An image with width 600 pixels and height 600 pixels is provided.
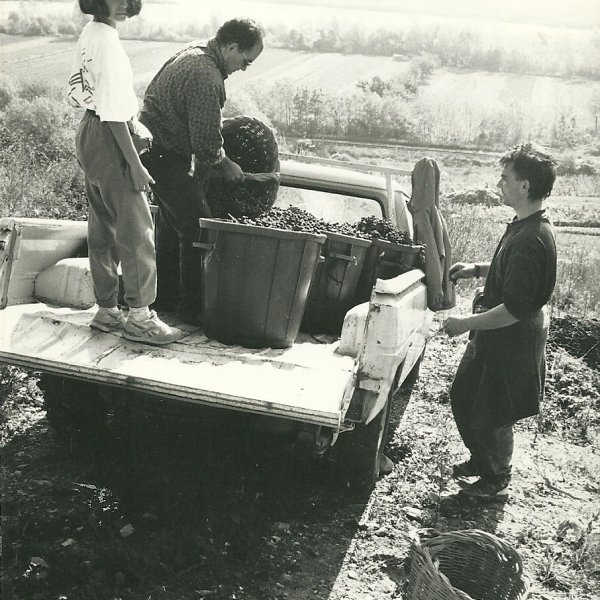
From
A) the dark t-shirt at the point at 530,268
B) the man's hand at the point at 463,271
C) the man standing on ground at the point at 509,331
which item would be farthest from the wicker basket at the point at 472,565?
the man's hand at the point at 463,271

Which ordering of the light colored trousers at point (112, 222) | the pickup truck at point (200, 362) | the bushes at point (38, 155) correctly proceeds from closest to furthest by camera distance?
the pickup truck at point (200, 362), the light colored trousers at point (112, 222), the bushes at point (38, 155)

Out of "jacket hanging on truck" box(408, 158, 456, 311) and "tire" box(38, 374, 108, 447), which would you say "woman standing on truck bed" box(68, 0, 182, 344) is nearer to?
"tire" box(38, 374, 108, 447)

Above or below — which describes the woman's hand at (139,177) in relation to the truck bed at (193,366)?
above

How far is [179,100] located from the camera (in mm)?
3699

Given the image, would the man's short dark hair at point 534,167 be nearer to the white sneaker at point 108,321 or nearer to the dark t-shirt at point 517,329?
the dark t-shirt at point 517,329

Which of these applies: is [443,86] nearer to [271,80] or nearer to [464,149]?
[464,149]

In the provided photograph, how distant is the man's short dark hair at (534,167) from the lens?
3557 mm

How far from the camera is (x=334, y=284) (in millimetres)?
3914

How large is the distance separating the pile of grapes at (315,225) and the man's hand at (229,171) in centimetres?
24

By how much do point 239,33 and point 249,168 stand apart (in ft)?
2.80

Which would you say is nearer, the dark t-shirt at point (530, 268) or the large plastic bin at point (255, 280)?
the large plastic bin at point (255, 280)

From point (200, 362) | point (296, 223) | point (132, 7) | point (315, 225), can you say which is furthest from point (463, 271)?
point (132, 7)

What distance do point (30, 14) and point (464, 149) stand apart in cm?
721

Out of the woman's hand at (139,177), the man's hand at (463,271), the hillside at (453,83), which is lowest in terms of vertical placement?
the man's hand at (463,271)
